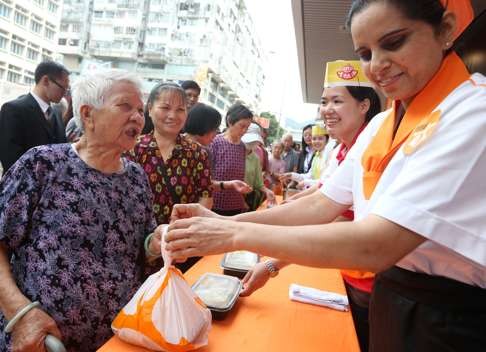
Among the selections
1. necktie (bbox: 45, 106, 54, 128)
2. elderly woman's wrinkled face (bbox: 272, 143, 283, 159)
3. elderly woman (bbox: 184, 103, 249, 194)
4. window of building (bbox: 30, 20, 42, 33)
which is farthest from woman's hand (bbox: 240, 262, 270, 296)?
window of building (bbox: 30, 20, 42, 33)

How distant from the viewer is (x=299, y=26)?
6566 mm

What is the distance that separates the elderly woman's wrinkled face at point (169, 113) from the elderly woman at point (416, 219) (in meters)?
1.64

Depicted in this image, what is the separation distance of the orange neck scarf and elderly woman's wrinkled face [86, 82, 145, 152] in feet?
3.93

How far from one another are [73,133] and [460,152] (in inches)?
137

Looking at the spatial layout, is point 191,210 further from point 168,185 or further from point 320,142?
point 320,142

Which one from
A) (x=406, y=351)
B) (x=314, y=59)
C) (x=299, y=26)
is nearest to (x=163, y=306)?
(x=406, y=351)

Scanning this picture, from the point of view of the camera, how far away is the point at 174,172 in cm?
259

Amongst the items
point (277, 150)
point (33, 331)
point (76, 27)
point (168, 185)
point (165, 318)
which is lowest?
point (33, 331)

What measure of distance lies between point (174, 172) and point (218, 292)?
1.28 m

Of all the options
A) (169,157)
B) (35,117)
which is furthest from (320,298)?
(35,117)

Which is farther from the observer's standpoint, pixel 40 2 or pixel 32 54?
pixel 32 54

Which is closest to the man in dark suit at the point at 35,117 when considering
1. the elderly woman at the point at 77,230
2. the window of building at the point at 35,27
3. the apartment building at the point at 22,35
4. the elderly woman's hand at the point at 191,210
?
the elderly woman at the point at 77,230

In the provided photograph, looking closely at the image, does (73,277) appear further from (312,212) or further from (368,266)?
(368,266)

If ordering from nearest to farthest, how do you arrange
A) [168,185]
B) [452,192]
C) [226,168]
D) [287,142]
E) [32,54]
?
[452,192] < [168,185] < [226,168] < [287,142] < [32,54]
